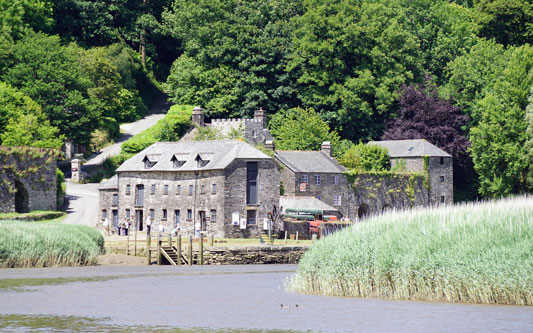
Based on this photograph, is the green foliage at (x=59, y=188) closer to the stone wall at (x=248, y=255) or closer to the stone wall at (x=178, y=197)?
the stone wall at (x=178, y=197)

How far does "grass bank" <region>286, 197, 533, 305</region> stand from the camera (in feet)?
113

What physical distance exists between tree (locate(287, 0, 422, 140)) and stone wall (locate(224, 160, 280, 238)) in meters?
23.7

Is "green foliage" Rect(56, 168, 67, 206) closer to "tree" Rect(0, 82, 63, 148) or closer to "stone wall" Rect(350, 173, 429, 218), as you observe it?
"tree" Rect(0, 82, 63, 148)

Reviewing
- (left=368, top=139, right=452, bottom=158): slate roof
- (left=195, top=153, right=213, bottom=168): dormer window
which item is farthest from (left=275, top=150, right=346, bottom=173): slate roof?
(left=195, top=153, right=213, bottom=168): dormer window

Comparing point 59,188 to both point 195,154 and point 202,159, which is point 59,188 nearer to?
point 195,154

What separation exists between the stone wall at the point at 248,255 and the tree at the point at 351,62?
35.3 m

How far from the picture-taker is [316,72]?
97250 millimetres

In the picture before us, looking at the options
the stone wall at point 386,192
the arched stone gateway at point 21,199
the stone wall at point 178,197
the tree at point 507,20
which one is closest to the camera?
the stone wall at point 178,197

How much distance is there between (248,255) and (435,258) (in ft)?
85.4

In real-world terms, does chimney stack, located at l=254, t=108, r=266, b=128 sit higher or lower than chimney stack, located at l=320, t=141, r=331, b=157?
higher

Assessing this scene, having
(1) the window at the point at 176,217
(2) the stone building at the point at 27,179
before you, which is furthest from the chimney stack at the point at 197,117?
(1) the window at the point at 176,217

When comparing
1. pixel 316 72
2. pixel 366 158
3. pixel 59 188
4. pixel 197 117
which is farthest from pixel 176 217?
pixel 316 72

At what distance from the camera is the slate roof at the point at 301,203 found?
7756 cm

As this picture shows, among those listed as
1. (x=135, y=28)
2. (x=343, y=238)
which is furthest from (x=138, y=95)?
(x=343, y=238)
